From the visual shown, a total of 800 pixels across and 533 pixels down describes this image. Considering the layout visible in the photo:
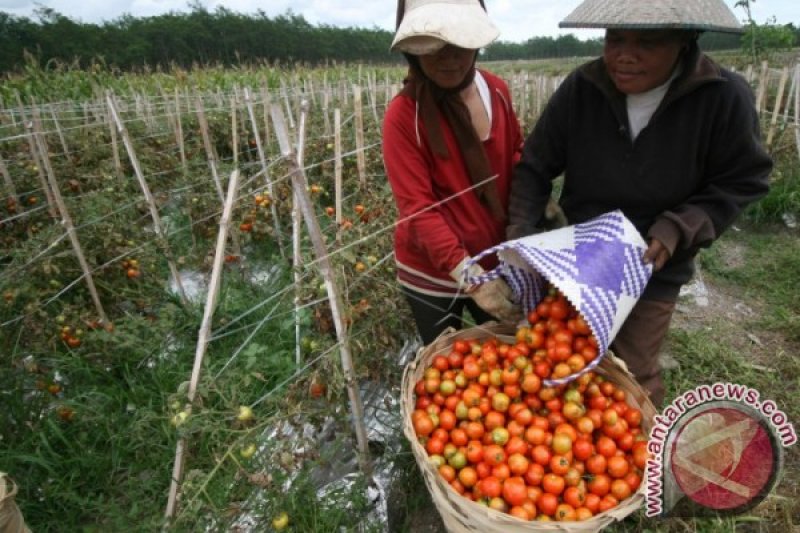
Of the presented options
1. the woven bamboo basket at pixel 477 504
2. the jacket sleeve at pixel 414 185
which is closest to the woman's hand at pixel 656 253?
the woven bamboo basket at pixel 477 504

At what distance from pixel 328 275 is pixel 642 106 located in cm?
118

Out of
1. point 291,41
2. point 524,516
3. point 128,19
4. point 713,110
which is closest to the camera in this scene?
point 524,516

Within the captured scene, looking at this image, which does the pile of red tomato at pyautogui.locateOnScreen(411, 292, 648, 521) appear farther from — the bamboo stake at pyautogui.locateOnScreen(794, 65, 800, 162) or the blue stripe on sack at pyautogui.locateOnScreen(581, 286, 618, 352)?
the bamboo stake at pyautogui.locateOnScreen(794, 65, 800, 162)

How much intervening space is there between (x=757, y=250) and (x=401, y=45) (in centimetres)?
438

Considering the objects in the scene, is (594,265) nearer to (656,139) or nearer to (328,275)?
(656,139)

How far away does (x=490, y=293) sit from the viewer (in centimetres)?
156

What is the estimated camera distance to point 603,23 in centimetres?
124

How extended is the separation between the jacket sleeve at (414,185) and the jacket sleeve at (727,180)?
64 cm

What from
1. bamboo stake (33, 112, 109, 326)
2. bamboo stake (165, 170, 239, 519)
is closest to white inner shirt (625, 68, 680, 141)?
bamboo stake (165, 170, 239, 519)

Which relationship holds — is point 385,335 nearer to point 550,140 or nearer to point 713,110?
point 550,140

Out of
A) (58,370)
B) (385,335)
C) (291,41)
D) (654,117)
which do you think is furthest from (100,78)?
(291,41)

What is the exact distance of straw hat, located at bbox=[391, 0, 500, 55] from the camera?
1.31 metres

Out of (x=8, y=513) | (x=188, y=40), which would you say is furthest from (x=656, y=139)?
(x=188, y=40)

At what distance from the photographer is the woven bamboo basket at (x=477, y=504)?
1.15 metres
